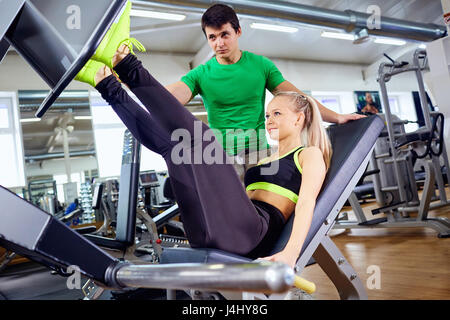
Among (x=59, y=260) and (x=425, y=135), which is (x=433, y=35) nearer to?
(x=425, y=135)

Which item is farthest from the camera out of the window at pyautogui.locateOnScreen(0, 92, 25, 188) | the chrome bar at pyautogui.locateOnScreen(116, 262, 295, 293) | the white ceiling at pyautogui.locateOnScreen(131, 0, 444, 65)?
the white ceiling at pyautogui.locateOnScreen(131, 0, 444, 65)

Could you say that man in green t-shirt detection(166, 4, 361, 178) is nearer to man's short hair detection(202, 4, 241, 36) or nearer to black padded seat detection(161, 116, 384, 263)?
man's short hair detection(202, 4, 241, 36)

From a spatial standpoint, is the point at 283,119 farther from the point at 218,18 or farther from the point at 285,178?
the point at 218,18

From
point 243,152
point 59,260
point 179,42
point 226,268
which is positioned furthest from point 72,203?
point 226,268

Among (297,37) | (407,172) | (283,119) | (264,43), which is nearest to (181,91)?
(283,119)

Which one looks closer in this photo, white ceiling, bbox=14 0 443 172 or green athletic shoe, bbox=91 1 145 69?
green athletic shoe, bbox=91 1 145 69

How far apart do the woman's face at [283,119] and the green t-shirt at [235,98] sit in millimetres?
264

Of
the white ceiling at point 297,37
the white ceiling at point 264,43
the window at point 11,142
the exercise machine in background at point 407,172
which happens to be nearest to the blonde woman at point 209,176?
the exercise machine in background at point 407,172

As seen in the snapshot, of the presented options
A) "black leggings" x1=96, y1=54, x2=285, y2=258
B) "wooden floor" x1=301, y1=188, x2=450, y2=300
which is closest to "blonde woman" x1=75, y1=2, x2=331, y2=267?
"black leggings" x1=96, y1=54, x2=285, y2=258

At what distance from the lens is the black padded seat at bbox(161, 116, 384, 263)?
101 centimetres

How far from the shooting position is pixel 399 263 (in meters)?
2.15

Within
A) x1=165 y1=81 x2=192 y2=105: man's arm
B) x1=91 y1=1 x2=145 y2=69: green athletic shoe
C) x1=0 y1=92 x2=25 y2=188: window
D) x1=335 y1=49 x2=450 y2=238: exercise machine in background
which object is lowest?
x1=335 y1=49 x2=450 y2=238: exercise machine in background

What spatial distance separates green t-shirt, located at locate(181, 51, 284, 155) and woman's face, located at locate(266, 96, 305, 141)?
0.87ft

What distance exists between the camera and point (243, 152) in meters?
1.66
